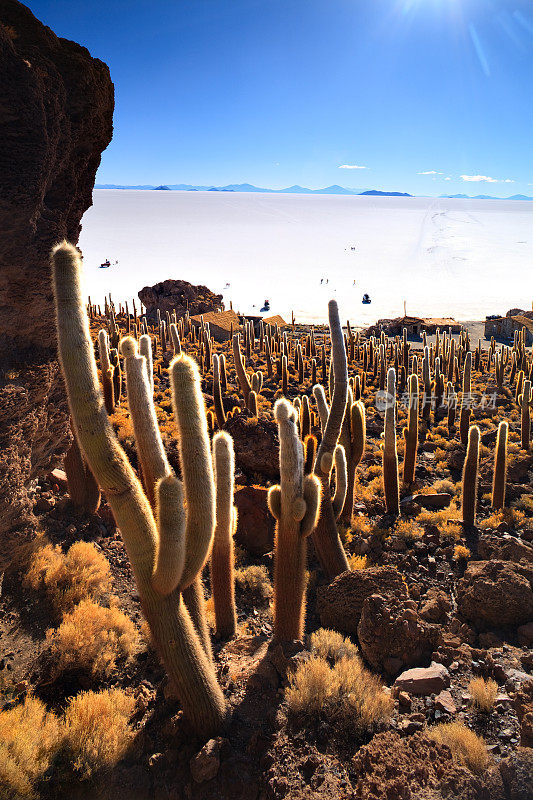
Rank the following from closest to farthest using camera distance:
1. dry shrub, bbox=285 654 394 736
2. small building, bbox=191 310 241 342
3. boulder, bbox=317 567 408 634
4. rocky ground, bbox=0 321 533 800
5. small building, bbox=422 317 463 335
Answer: rocky ground, bbox=0 321 533 800 < dry shrub, bbox=285 654 394 736 < boulder, bbox=317 567 408 634 < small building, bbox=191 310 241 342 < small building, bbox=422 317 463 335

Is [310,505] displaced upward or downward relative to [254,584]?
upward

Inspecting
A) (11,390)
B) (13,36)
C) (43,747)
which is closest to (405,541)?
(43,747)

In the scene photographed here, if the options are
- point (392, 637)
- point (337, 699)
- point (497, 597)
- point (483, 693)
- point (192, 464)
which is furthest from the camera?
point (497, 597)

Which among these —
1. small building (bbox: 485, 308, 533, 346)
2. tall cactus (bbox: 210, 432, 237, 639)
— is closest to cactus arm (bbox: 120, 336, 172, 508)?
tall cactus (bbox: 210, 432, 237, 639)

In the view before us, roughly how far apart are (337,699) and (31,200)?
17.0 feet

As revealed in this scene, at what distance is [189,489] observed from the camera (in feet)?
12.9

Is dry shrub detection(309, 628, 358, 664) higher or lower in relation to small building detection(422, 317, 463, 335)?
higher

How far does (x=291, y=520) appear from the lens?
5125mm

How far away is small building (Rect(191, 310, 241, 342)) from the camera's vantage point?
34688mm

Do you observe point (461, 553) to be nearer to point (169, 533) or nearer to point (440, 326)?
point (169, 533)

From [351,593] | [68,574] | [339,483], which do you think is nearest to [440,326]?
[339,483]

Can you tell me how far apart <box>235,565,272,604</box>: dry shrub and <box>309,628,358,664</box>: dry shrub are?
1.26m

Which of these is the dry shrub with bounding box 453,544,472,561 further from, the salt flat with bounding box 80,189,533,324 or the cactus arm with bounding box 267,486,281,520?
the salt flat with bounding box 80,189,533,324

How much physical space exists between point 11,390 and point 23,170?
1.89 metres
